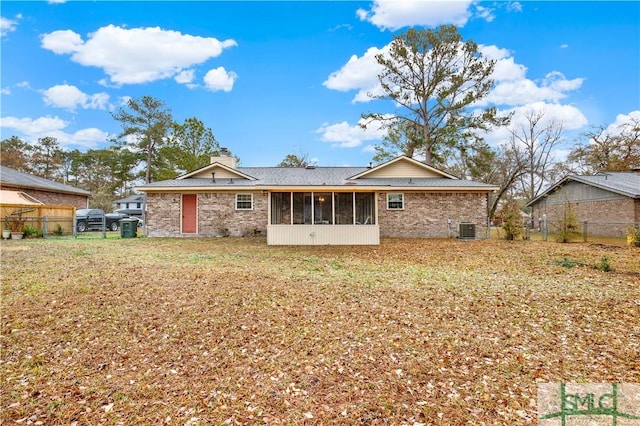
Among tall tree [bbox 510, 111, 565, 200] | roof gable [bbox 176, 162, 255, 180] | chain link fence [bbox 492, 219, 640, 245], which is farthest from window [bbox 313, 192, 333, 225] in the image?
tall tree [bbox 510, 111, 565, 200]

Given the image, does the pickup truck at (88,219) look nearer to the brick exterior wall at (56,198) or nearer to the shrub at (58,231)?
the brick exterior wall at (56,198)

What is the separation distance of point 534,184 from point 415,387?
31.5m

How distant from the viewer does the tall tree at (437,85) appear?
68.1ft

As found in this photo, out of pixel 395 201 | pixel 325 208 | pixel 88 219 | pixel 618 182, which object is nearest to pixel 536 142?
pixel 618 182

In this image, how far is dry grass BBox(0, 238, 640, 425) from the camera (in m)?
2.47

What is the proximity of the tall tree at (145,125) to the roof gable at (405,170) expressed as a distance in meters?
21.2

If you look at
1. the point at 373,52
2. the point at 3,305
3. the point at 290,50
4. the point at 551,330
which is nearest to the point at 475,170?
the point at 373,52

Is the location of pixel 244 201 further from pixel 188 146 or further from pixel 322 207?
pixel 188 146

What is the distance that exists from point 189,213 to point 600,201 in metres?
21.7

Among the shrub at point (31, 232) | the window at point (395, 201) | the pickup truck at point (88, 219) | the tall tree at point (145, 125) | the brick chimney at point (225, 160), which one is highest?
the tall tree at point (145, 125)

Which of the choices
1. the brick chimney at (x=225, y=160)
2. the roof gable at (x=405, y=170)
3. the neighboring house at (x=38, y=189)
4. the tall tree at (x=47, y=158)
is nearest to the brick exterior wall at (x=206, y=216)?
the brick chimney at (x=225, y=160)

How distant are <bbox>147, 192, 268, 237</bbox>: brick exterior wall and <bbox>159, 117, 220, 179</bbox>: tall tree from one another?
40.4 ft

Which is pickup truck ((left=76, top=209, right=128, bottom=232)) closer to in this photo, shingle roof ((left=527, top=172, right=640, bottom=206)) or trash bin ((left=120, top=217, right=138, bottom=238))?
trash bin ((left=120, top=217, right=138, bottom=238))

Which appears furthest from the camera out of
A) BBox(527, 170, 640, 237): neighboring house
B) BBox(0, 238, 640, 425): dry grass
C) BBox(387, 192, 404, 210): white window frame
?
BBox(387, 192, 404, 210): white window frame
